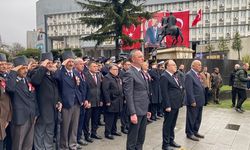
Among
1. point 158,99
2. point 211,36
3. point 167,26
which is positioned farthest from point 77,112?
point 211,36

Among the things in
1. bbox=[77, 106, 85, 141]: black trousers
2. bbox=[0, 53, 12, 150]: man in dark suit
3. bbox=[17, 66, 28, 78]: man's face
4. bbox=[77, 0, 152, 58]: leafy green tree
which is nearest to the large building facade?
bbox=[77, 0, 152, 58]: leafy green tree

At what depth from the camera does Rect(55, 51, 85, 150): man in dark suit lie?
218 inches

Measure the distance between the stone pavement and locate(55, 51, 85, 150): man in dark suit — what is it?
0.52 meters

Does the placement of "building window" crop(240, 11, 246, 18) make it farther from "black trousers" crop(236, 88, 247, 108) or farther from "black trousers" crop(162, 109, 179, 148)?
"black trousers" crop(162, 109, 179, 148)

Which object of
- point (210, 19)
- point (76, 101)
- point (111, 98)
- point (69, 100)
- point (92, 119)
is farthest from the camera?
point (210, 19)

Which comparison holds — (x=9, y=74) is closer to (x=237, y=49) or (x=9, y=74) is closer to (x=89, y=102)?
(x=89, y=102)


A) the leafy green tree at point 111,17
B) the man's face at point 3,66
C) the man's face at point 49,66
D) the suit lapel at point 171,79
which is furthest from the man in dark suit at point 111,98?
the leafy green tree at point 111,17

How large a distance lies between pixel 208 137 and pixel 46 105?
4242mm

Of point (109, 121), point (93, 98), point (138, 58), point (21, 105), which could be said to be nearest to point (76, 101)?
point (93, 98)

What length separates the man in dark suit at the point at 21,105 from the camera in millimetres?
4684

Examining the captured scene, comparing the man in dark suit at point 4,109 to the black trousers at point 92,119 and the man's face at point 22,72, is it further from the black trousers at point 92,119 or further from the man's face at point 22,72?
the black trousers at point 92,119

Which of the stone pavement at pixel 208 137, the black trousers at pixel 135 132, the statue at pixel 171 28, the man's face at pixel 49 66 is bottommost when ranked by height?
the stone pavement at pixel 208 137

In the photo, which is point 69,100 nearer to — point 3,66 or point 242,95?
point 3,66

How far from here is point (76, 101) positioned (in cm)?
582
